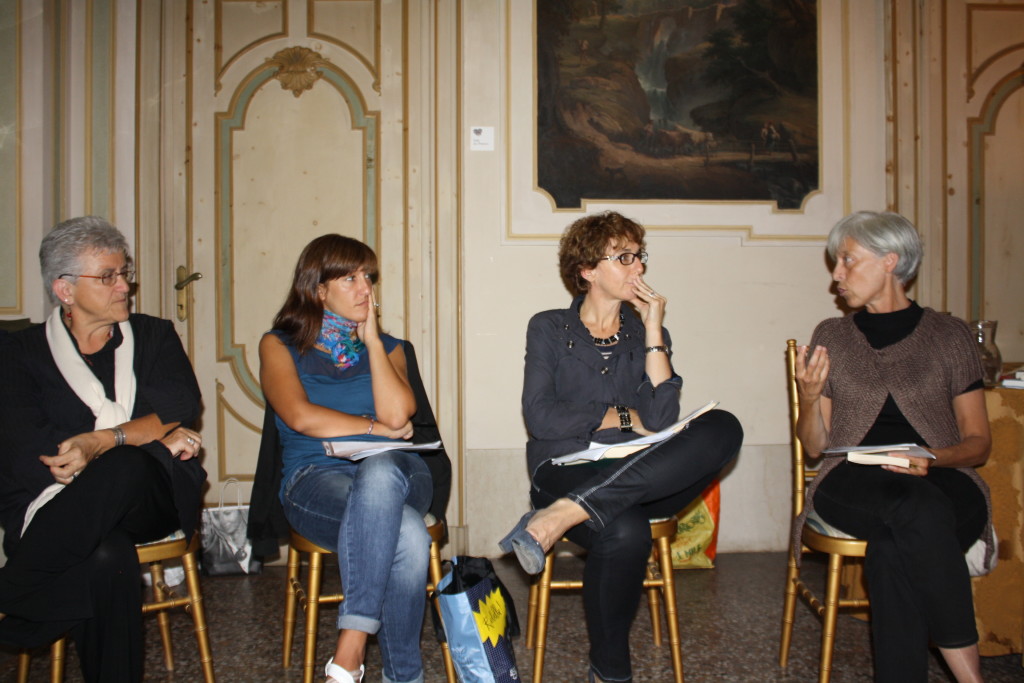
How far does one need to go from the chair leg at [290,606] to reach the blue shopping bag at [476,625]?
21.3 inches

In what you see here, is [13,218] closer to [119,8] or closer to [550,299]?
[119,8]

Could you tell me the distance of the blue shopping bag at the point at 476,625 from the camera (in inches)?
74.7

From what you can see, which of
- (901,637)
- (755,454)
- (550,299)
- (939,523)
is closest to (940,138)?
(755,454)

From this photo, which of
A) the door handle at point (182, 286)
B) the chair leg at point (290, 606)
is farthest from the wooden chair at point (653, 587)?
the door handle at point (182, 286)

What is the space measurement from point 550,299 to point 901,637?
1.86 metres

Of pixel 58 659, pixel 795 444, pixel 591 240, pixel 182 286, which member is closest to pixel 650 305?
pixel 591 240

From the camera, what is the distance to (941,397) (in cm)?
219

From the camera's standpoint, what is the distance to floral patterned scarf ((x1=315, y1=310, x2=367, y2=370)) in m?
2.36

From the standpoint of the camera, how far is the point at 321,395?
231 cm

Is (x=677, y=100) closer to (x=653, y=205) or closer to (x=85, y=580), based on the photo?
(x=653, y=205)

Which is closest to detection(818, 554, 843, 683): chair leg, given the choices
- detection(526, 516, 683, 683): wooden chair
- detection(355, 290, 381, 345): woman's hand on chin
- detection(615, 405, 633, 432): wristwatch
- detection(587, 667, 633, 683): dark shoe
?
detection(526, 516, 683, 683): wooden chair

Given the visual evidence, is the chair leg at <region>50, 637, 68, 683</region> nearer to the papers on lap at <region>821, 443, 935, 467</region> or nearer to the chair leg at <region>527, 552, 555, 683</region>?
the chair leg at <region>527, 552, 555, 683</region>

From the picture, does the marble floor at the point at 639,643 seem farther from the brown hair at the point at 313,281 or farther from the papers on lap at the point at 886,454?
the brown hair at the point at 313,281

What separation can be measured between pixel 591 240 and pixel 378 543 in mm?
1113
